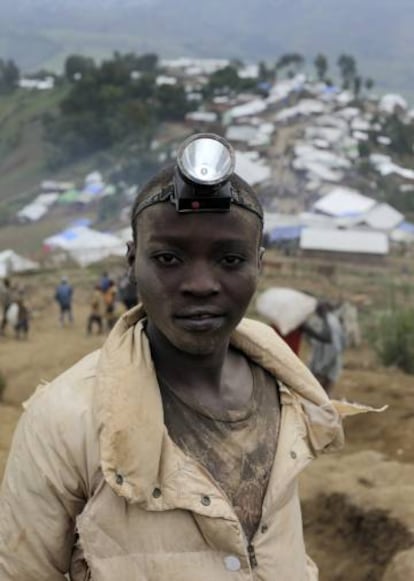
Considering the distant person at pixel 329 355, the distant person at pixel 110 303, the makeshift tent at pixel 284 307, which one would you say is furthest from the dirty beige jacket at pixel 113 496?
the distant person at pixel 110 303

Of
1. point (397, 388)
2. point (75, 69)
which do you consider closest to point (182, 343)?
point (397, 388)

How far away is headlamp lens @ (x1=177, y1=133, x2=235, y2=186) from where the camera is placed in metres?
1.24

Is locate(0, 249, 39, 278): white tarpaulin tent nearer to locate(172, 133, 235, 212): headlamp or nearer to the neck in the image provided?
the neck

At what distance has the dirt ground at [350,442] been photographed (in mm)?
3664

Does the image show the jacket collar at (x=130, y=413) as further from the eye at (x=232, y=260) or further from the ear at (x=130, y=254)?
the eye at (x=232, y=260)

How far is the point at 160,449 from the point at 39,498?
0.69 feet

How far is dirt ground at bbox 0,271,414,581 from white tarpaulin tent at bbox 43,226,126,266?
1809 cm

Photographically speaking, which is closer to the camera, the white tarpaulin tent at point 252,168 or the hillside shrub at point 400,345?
the hillside shrub at point 400,345

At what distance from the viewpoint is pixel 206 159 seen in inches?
49.7

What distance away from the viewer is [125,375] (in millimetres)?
1329

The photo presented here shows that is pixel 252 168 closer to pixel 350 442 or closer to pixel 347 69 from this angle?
pixel 350 442

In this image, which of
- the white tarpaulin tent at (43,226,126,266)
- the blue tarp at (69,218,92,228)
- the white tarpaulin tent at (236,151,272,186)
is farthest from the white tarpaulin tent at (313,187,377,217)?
the blue tarp at (69,218,92,228)

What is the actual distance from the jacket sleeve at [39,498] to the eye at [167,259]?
29cm

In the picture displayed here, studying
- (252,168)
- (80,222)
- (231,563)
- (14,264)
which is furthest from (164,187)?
(80,222)
